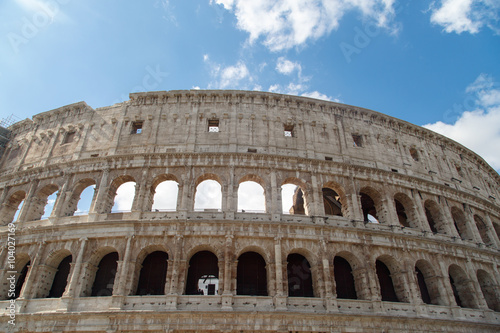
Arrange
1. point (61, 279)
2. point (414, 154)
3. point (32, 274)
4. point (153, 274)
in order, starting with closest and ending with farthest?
point (32, 274), point (153, 274), point (61, 279), point (414, 154)

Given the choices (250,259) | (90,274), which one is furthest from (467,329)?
(90,274)

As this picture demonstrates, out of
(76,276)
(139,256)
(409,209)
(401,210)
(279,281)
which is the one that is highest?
(401,210)

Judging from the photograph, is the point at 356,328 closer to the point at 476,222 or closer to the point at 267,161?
the point at 267,161

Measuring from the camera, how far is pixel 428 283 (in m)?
18.8

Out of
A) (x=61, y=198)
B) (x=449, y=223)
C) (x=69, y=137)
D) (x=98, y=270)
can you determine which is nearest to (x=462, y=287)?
(x=449, y=223)

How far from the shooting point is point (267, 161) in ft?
64.2

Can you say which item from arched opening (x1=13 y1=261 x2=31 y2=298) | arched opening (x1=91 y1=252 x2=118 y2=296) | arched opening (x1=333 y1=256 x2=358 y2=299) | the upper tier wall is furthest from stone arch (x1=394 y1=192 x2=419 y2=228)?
arched opening (x1=13 y1=261 x2=31 y2=298)

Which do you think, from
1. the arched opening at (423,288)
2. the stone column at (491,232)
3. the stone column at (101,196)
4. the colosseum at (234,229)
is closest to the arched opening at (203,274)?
the colosseum at (234,229)

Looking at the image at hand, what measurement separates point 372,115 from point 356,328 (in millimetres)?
15396

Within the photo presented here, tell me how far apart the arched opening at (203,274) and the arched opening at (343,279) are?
675 centimetres

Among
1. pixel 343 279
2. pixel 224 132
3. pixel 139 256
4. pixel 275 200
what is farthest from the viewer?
pixel 224 132

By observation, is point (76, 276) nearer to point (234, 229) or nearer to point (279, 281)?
point (234, 229)

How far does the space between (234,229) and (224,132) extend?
6.96 meters

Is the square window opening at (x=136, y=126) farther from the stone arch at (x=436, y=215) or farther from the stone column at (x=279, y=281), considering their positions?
the stone arch at (x=436, y=215)
